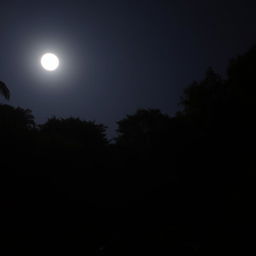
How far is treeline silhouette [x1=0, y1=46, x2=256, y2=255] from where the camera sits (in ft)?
34.2

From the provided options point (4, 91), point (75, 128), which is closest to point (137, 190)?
point (4, 91)

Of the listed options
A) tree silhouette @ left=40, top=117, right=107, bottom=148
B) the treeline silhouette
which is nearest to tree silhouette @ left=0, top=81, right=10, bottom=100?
the treeline silhouette

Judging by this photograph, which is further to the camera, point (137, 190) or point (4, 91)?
point (4, 91)

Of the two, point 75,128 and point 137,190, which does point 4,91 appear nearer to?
point 75,128

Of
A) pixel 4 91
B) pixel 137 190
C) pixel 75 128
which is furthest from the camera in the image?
pixel 75 128

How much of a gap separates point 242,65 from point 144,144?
12392 millimetres

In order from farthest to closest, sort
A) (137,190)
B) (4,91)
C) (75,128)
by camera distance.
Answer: (75,128) → (4,91) → (137,190)

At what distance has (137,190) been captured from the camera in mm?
12688

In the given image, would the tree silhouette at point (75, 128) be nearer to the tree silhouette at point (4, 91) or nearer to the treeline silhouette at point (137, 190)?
the tree silhouette at point (4, 91)

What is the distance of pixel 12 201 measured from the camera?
32.7 feet

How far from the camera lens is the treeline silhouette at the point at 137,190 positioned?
1044 centimetres

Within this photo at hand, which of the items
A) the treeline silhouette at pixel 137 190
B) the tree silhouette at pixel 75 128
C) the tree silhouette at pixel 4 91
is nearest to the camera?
the treeline silhouette at pixel 137 190

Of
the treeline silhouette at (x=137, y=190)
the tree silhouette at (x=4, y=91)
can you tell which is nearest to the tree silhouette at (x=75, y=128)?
the tree silhouette at (x=4, y=91)

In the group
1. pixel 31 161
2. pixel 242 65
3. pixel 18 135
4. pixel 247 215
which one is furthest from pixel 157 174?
pixel 242 65
